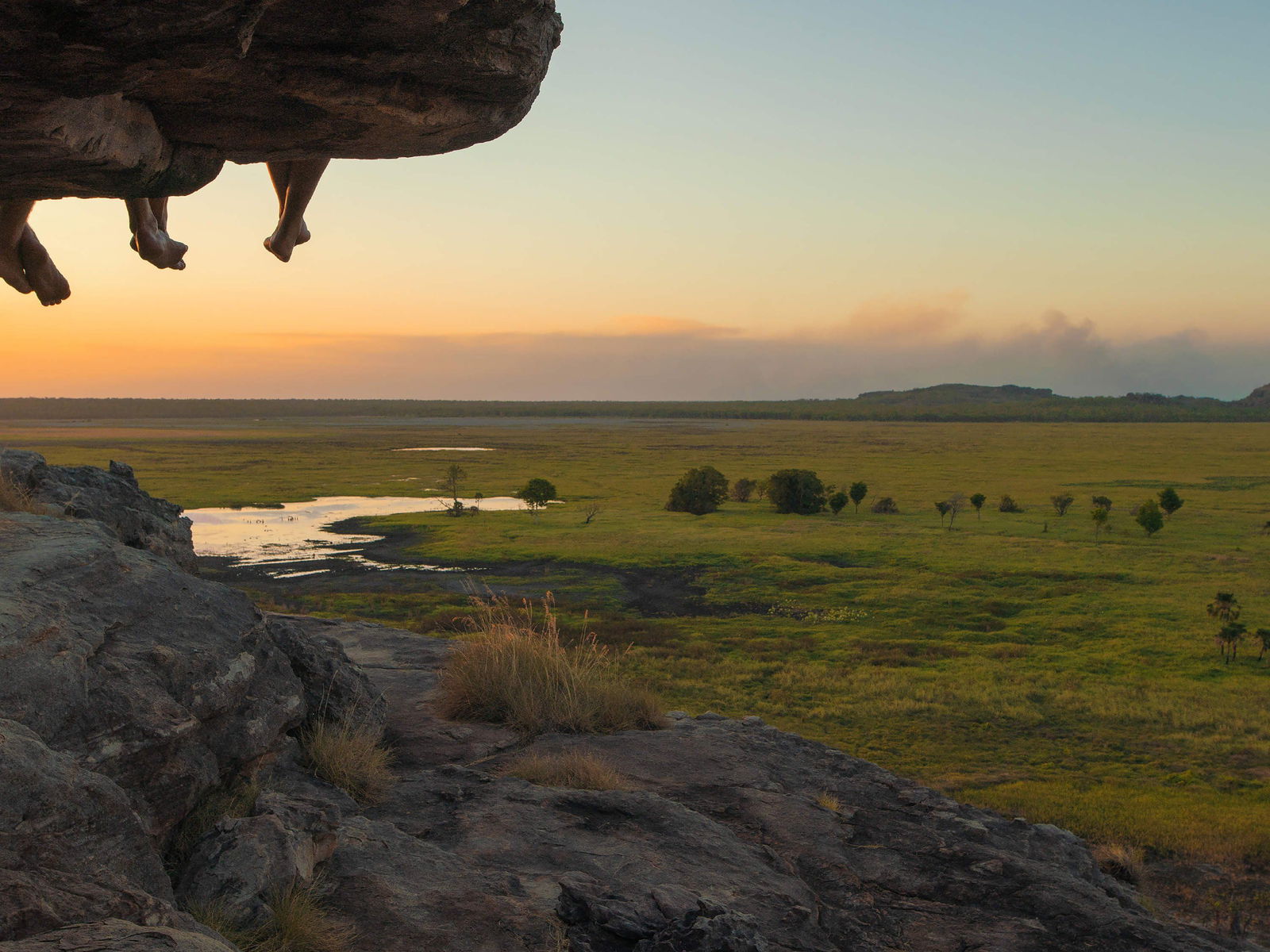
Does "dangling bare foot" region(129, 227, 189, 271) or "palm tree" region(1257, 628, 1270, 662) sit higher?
"dangling bare foot" region(129, 227, 189, 271)

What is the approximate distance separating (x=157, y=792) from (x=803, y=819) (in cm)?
501

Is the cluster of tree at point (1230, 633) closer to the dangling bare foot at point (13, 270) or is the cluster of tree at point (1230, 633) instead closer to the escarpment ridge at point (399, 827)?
the escarpment ridge at point (399, 827)

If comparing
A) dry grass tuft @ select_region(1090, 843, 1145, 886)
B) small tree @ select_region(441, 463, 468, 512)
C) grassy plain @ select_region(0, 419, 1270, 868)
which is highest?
small tree @ select_region(441, 463, 468, 512)

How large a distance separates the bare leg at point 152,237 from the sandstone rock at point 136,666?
222cm

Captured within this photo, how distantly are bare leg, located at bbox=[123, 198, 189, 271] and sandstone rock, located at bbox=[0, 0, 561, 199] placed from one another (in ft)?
5.37

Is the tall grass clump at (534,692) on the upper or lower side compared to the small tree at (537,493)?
upper

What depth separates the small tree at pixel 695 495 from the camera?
197 ft

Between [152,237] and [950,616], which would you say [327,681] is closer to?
[152,237]

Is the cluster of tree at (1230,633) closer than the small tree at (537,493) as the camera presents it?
Yes

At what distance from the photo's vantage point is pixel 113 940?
323 centimetres

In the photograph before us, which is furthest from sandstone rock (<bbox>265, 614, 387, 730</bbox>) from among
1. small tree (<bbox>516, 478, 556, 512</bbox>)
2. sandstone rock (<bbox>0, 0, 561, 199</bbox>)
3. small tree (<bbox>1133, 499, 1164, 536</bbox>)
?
small tree (<bbox>1133, 499, 1164, 536</bbox>)

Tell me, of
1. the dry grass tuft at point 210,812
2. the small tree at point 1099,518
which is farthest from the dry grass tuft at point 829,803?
the small tree at point 1099,518

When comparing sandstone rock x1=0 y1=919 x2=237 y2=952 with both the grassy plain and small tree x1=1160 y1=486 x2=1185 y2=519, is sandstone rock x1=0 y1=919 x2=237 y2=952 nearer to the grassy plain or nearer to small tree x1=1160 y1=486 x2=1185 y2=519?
the grassy plain

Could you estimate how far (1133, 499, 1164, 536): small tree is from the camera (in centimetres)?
4812
